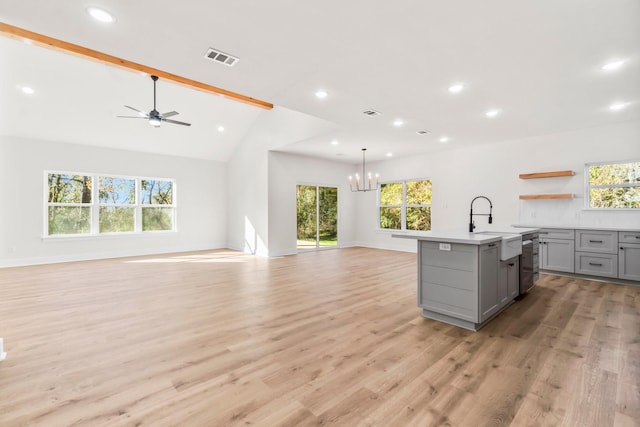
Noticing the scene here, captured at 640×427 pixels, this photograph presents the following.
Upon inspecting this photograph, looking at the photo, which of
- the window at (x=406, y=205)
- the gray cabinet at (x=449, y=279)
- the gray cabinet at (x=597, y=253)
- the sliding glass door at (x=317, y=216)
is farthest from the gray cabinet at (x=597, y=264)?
the sliding glass door at (x=317, y=216)

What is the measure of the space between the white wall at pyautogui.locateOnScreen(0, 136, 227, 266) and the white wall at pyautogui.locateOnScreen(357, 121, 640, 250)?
19.0 feet

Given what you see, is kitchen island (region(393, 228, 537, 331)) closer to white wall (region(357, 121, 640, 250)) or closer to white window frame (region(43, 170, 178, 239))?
white wall (region(357, 121, 640, 250))

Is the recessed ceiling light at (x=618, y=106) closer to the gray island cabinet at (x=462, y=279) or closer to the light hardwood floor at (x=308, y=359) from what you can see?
the light hardwood floor at (x=308, y=359)

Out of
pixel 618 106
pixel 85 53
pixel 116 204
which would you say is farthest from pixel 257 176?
pixel 618 106

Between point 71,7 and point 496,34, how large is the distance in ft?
11.0

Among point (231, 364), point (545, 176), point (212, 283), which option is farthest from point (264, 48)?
point (545, 176)

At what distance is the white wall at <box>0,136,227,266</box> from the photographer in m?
6.10

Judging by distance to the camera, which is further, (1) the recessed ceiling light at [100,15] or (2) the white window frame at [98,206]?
(2) the white window frame at [98,206]

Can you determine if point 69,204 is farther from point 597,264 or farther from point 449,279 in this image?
point 597,264

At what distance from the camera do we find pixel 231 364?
2.18 m

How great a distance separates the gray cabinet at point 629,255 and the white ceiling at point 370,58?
1.89m

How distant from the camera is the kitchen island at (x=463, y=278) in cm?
271

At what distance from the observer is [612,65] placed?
2992 millimetres

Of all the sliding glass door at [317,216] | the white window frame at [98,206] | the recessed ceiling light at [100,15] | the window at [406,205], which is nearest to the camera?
the recessed ceiling light at [100,15]
